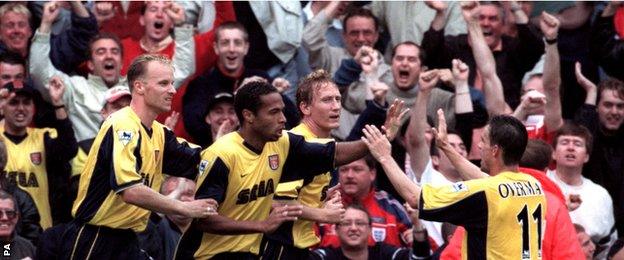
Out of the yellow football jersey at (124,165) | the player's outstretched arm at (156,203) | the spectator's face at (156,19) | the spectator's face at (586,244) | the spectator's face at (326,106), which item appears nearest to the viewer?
the player's outstretched arm at (156,203)

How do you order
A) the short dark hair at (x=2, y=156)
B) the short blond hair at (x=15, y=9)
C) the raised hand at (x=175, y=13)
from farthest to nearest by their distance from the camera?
1. the raised hand at (x=175, y=13)
2. the short blond hair at (x=15, y=9)
3. the short dark hair at (x=2, y=156)

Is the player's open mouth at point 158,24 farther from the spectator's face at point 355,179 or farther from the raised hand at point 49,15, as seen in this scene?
the spectator's face at point 355,179

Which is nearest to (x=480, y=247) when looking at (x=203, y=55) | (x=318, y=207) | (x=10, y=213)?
(x=318, y=207)

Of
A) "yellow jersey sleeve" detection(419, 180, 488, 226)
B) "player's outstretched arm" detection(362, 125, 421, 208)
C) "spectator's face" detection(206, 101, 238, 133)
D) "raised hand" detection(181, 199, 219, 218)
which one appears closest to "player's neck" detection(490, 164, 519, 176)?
"yellow jersey sleeve" detection(419, 180, 488, 226)

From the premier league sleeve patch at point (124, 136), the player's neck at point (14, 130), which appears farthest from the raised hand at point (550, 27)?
A: the premier league sleeve patch at point (124, 136)

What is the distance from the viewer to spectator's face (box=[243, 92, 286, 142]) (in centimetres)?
1200

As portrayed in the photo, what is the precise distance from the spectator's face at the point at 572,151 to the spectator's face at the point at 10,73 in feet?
16.5

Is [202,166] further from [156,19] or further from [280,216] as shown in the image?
[156,19]

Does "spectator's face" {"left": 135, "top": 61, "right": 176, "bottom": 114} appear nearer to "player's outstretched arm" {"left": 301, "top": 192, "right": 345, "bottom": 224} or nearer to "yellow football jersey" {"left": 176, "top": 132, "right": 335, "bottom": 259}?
"yellow football jersey" {"left": 176, "top": 132, "right": 335, "bottom": 259}

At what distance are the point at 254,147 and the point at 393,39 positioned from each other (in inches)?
205

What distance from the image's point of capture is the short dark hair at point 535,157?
1330cm

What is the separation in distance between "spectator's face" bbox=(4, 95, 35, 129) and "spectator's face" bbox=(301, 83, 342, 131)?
324cm

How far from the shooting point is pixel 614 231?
1533cm

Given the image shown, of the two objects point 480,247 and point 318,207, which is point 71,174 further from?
point 480,247
